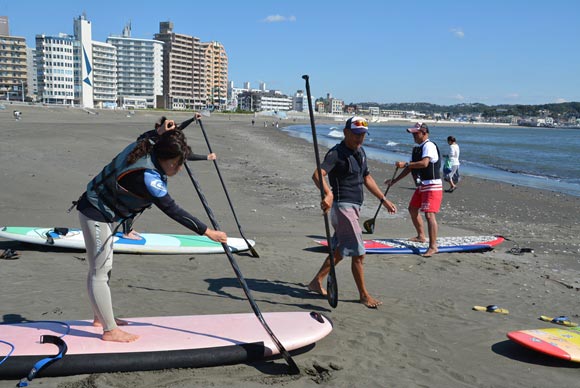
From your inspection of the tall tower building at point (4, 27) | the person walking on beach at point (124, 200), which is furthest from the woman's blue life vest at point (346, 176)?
the tall tower building at point (4, 27)

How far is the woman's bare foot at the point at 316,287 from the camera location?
18.8 ft

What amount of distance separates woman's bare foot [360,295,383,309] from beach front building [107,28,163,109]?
12526cm

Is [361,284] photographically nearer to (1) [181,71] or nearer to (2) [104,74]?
(2) [104,74]

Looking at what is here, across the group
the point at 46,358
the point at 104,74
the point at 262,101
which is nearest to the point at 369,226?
the point at 46,358

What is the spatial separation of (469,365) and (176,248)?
4348 millimetres

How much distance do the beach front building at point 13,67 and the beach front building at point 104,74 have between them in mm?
14566

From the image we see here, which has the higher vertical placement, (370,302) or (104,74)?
(104,74)

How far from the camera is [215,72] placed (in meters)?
146

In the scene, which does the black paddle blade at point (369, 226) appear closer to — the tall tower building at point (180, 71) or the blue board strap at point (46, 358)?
the blue board strap at point (46, 358)

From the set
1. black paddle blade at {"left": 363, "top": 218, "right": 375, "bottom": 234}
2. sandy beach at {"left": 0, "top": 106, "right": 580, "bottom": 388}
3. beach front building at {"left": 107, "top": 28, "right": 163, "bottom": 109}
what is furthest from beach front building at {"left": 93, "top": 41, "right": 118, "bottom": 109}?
black paddle blade at {"left": 363, "top": 218, "right": 375, "bottom": 234}

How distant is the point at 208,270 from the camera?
6551 mm

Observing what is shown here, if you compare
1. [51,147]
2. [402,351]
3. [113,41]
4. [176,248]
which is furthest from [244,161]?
[113,41]

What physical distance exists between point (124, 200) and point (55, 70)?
111028 millimetres

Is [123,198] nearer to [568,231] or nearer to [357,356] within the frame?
[357,356]
